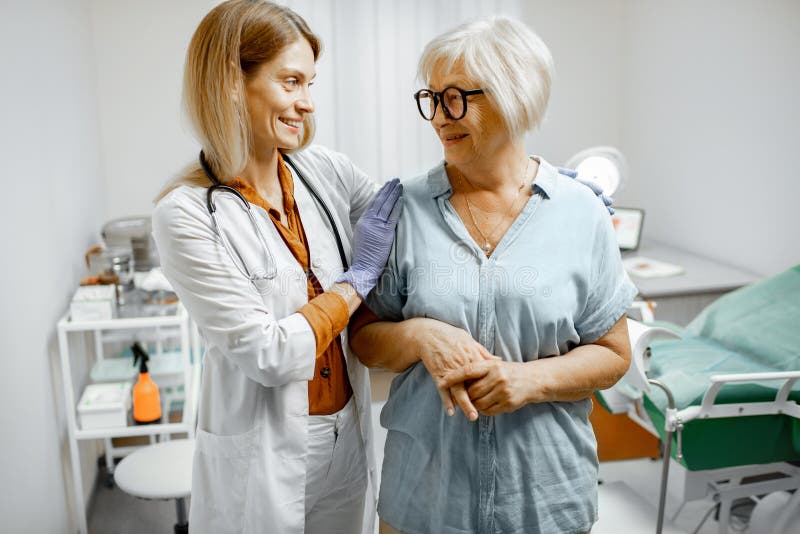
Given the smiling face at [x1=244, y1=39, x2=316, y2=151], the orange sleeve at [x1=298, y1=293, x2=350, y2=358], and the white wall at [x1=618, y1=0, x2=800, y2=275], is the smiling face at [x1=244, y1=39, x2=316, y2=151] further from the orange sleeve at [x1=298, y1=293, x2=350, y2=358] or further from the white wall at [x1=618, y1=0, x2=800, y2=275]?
the white wall at [x1=618, y1=0, x2=800, y2=275]

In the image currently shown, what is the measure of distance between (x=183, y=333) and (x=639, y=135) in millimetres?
2570

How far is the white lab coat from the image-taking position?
122 centimetres

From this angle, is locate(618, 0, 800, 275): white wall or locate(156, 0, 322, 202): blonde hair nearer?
locate(156, 0, 322, 202): blonde hair

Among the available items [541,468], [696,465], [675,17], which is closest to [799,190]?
[675,17]

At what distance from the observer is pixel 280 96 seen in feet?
4.22

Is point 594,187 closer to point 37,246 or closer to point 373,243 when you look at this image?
point 373,243

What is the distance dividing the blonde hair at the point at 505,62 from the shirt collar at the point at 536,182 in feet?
0.30

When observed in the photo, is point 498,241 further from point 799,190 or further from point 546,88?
point 799,190

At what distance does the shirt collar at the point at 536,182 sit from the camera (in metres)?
1.23

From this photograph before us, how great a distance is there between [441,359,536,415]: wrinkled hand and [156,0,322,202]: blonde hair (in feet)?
1.72

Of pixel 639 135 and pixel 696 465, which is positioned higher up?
pixel 639 135

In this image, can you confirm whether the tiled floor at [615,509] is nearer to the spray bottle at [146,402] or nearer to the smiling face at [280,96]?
the spray bottle at [146,402]

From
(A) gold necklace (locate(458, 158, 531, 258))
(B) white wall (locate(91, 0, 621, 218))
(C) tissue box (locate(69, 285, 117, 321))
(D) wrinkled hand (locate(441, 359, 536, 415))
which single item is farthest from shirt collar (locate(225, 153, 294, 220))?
(B) white wall (locate(91, 0, 621, 218))

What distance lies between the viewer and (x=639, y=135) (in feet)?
12.6
